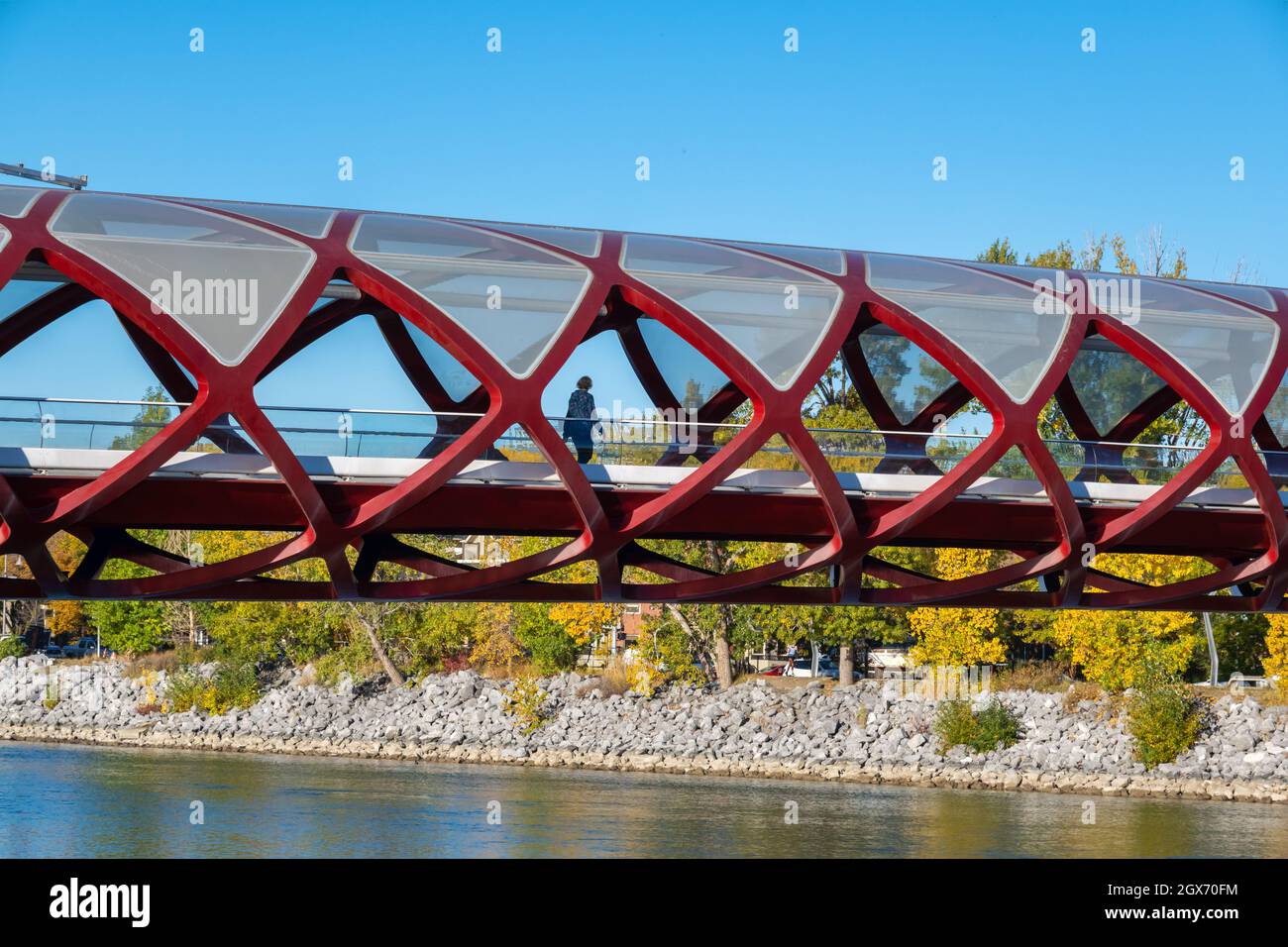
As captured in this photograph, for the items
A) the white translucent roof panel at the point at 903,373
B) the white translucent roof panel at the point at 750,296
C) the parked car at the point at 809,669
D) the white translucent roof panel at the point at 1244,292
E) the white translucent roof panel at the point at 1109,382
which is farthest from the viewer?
the parked car at the point at 809,669

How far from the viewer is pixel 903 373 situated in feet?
70.0

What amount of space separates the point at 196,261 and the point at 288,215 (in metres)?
1.56

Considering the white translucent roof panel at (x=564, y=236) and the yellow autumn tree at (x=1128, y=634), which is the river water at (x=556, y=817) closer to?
the yellow autumn tree at (x=1128, y=634)

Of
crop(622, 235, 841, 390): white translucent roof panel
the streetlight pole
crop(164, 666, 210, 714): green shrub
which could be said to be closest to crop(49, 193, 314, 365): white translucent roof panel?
crop(622, 235, 841, 390): white translucent roof panel

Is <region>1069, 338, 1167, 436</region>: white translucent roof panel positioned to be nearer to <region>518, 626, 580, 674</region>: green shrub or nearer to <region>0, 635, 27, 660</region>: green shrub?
<region>518, 626, 580, 674</region>: green shrub

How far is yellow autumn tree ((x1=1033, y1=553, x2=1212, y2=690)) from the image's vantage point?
42.8 m

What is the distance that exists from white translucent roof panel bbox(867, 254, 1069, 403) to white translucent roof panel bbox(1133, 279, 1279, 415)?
1.49 meters

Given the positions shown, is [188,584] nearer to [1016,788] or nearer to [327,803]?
[327,803]

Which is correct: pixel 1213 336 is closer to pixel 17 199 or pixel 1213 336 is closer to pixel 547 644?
pixel 17 199

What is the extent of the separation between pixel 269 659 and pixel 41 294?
1691 inches

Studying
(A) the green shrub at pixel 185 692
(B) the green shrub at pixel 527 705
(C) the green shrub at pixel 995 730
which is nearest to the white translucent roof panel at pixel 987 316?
(C) the green shrub at pixel 995 730

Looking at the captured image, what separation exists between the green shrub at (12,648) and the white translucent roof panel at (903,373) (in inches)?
2156

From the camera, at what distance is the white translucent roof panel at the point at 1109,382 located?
71.3ft
